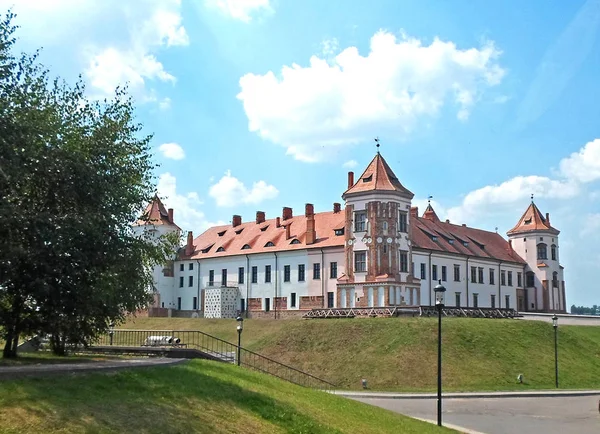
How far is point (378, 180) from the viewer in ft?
185

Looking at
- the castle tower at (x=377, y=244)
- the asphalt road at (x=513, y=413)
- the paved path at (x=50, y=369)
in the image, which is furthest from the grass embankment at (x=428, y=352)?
the paved path at (x=50, y=369)

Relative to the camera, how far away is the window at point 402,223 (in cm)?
5631

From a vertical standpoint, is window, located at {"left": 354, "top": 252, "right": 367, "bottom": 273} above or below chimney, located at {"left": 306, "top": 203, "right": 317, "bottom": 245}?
below

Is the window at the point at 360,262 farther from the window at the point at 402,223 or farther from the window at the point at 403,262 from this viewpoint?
the window at the point at 402,223

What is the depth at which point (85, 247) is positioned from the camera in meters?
17.8

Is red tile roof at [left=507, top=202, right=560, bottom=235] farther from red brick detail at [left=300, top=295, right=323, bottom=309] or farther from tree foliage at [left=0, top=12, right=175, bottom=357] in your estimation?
tree foliage at [left=0, top=12, right=175, bottom=357]

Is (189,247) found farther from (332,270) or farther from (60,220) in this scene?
(60,220)

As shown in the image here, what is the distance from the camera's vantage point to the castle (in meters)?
55.6

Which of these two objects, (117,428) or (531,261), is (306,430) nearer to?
(117,428)

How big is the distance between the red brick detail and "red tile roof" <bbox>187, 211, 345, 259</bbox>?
4.77 m

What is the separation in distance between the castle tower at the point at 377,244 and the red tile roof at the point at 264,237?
17.7 feet

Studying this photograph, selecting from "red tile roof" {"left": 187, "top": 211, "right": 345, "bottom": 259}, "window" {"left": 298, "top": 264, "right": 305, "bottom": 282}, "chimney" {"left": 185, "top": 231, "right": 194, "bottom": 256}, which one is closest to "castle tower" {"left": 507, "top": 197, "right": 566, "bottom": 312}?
"red tile roof" {"left": 187, "top": 211, "right": 345, "bottom": 259}

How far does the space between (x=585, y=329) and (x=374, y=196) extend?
66.2 feet

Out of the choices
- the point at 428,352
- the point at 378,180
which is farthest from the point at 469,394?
the point at 378,180
